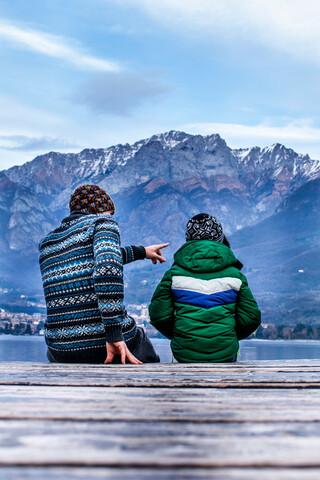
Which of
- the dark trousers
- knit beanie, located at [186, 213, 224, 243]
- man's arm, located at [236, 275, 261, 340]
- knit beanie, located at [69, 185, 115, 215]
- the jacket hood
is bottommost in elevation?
the dark trousers

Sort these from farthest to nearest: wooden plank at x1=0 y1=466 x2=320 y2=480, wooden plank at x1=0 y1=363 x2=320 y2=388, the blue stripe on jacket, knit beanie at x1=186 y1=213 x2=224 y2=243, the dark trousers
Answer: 1. knit beanie at x1=186 y1=213 x2=224 y2=243
2. the blue stripe on jacket
3. the dark trousers
4. wooden plank at x1=0 y1=363 x2=320 y2=388
5. wooden plank at x1=0 y1=466 x2=320 y2=480

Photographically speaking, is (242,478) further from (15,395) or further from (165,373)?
(165,373)

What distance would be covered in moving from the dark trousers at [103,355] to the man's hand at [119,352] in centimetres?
14

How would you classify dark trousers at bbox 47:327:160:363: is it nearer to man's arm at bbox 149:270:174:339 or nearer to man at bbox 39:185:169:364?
man at bbox 39:185:169:364

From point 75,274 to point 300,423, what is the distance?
10.5 ft

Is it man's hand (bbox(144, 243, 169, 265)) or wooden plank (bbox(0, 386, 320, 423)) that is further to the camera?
man's hand (bbox(144, 243, 169, 265))

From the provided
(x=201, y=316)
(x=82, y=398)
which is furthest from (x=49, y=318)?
(x=82, y=398)

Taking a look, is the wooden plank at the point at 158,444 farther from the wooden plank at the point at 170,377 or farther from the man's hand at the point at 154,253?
the man's hand at the point at 154,253

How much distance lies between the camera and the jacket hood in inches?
197

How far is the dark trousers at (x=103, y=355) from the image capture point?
4816 millimetres

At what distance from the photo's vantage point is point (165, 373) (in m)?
3.64

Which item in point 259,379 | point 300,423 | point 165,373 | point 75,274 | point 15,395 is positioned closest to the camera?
point 300,423

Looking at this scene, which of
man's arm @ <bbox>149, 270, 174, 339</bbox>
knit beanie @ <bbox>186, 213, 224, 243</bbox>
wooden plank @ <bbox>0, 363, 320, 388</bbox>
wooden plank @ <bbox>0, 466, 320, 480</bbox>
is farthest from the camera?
knit beanie @ <bbox>186, 213, 224, 243</bbox>

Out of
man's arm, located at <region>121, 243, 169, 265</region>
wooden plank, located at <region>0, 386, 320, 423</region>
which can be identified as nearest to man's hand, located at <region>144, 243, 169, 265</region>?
man's arm, located at <region>121, 243, 169, 265</region>
